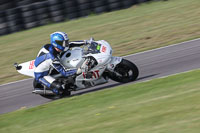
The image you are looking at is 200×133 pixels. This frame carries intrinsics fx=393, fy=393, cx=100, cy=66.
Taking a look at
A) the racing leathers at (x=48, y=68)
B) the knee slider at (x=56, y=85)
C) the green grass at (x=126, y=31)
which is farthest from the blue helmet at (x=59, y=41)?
the green grass at (x=126, y=31)

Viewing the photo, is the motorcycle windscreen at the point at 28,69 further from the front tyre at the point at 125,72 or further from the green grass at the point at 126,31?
the green grass at the point at 126,31

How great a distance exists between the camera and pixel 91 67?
9.22m

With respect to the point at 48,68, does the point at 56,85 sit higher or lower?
lower

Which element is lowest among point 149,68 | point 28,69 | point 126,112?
point 149,68

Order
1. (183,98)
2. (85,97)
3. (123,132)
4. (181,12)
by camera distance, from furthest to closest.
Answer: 1. (181,12)
2. (85,97)
3. (183,98)
4. (123,132)

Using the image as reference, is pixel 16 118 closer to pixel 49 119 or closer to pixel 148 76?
pixel 49 119

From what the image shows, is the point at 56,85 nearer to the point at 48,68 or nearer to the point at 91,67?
the point at 48,68

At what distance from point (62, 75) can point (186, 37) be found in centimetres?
600

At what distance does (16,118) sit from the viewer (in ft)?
26.9

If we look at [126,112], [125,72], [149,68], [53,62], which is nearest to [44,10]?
[149,68]

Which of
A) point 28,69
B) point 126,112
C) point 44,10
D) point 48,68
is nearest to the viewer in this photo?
point 126,112

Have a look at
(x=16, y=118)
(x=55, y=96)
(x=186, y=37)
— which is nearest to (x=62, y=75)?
(x=55, y=96)

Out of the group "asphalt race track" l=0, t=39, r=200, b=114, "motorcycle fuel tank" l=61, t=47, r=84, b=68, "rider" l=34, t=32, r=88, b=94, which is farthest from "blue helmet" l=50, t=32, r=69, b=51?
"asphalt race track" l=0, t=39, r=200, b=114

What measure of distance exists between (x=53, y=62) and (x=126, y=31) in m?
7.92
